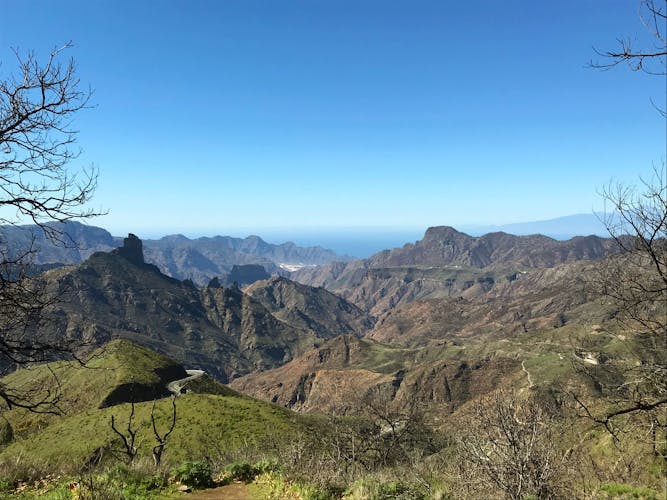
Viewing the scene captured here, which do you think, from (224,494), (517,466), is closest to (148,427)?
(224,494)

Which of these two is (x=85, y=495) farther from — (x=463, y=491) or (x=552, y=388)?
(x=552, y=388)

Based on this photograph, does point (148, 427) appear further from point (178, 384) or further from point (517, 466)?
point (517, 466)

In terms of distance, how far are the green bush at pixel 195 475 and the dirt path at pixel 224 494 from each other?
1.32 ft

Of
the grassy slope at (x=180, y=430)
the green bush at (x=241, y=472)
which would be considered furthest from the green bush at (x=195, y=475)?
the grassy slope at (x=180, y=430)

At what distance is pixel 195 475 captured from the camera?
1333 cm

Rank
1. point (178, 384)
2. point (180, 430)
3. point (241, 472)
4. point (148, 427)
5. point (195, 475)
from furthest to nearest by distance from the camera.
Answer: point (178, 384), point (148, 427), point (180, 430), point (241, 472), point (195, 475)

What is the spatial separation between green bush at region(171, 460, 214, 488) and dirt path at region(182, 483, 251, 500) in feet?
1.32

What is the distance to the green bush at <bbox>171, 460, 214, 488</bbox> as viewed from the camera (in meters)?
13.2

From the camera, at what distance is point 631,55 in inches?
290

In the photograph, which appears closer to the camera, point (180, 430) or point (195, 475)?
point (195, 475)

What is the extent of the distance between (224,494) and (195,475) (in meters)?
1.29

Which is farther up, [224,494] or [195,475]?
[195,475]

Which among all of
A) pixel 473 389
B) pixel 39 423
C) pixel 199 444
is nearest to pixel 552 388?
pixel 473 389

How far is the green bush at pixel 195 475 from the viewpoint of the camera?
519 inches
